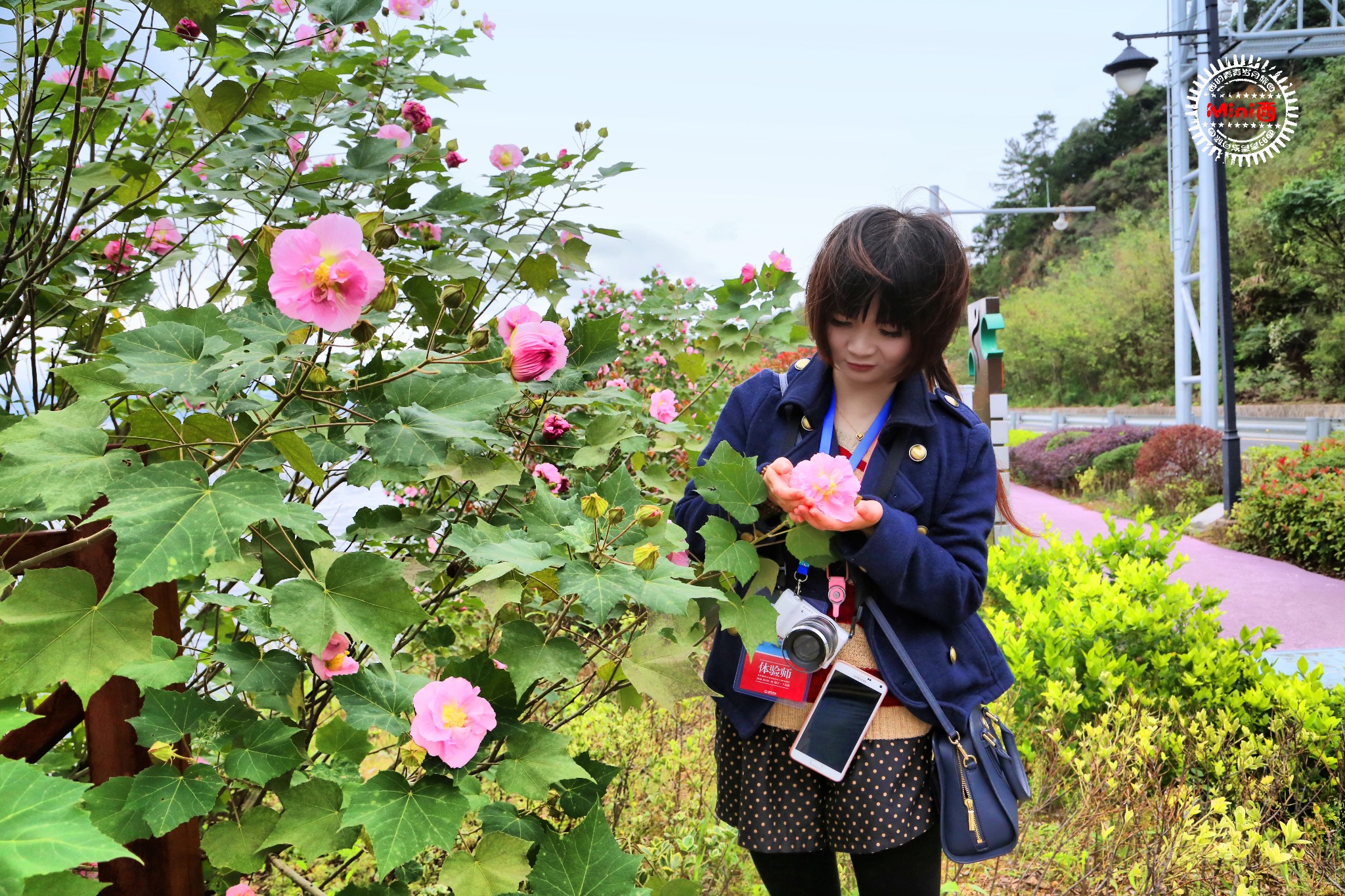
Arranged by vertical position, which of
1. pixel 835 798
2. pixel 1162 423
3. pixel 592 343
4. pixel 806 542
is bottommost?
pixel 1162 423

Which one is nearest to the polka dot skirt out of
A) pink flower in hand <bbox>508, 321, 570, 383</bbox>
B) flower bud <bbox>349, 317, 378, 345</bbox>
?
pink flower in hand <bbox>508, 321, 570, 383</bbox>

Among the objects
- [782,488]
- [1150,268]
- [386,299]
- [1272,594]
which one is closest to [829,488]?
[782,488]

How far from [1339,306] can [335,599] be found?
79.6 ft

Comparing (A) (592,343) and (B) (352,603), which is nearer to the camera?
(B) (352,603)

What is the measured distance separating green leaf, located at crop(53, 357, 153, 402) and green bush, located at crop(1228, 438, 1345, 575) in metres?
7.44

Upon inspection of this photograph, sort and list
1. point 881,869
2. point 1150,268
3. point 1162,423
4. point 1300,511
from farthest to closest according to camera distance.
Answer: point 1150,268
point 1162,423
point 1300,511
point 881,869

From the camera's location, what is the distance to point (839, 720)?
4.27 feet

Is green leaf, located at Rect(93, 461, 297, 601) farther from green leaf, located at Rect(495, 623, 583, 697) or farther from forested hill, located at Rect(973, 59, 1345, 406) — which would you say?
forested hill, located at Rect(973, 59, 1345, 406)

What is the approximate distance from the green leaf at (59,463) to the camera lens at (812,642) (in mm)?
861

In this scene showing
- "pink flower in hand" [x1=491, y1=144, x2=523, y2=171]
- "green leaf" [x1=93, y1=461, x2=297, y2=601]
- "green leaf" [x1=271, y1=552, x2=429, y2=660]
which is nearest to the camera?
"green leaf" [x1=93, y1=461, x2=297, y2=601]

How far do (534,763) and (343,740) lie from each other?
208mm

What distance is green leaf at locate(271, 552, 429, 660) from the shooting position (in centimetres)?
73

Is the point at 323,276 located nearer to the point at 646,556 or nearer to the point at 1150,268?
the point at 646,556

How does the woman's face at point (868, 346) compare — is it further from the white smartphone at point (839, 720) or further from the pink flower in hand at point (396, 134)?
the pink flower in hand at point (396, 134)
